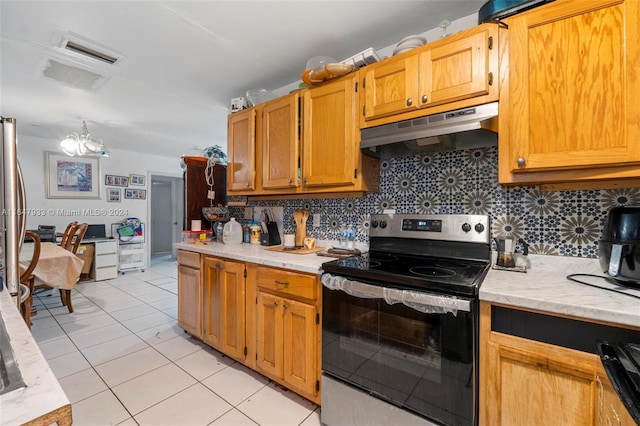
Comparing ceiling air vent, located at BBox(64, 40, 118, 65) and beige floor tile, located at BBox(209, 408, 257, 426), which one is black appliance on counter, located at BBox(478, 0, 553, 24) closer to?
beige floor tile, located at BBox(209, 408, 257, 426)

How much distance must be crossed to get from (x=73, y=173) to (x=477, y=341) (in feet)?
20.0

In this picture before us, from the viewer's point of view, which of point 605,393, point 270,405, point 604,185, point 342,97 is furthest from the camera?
point 342,97

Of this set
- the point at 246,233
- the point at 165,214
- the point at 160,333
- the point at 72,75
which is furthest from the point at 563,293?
the point at 165,214

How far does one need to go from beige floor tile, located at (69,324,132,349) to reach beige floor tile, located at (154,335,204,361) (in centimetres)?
52

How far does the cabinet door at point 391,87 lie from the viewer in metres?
1.53

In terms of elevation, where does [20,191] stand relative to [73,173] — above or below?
below

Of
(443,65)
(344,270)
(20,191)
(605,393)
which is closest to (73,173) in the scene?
(20,191)

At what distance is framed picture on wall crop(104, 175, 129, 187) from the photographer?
5.00 m

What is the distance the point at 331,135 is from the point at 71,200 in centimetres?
509

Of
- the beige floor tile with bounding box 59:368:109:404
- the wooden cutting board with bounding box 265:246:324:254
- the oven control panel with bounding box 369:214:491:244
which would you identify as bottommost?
the beige floor tile with bounding box 59:368:109:404

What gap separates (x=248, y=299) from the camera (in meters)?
1.84

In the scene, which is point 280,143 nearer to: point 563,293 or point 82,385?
point 563,293

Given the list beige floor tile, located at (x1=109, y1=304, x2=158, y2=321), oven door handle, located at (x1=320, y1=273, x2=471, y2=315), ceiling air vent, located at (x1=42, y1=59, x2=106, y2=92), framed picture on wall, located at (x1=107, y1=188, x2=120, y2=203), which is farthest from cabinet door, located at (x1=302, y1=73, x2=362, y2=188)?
framed picture on wall, located at (x1=107, y1=188, x2=120, y2=203)

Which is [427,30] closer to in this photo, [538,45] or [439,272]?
[538,45]
